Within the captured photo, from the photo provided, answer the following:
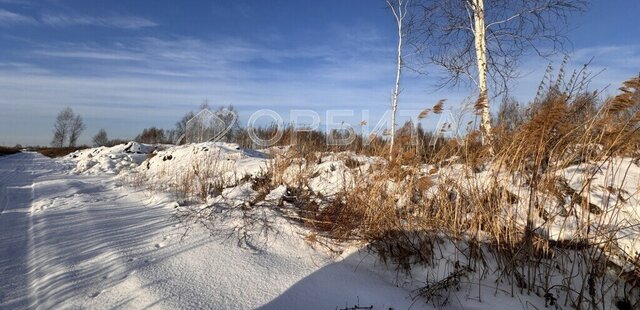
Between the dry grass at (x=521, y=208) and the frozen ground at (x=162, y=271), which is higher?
the dry grass at (x=521, y=208)

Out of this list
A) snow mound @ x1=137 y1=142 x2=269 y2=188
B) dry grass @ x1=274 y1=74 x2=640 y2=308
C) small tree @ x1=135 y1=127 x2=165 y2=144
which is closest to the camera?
dry grass @ x1=274 y1=74 x2=640 y2=308

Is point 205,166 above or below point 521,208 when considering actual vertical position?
below

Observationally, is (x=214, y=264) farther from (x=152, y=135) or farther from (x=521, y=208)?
(x=152, y=135)

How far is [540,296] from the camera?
225 centimetres

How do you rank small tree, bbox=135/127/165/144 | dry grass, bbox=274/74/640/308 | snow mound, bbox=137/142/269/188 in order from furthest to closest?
small tree, bbox=135/127/165/144 → snow mound, bbox=137/142/269/188 → dry grass, bbox=274/74/640/308

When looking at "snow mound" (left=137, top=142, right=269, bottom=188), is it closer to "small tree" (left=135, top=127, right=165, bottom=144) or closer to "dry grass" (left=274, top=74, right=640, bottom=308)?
"dry grass" (left=274, top=74, right=640, bottom=308)

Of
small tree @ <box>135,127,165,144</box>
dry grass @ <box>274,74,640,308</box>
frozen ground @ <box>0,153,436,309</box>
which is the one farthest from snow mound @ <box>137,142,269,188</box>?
small tree @ <box>135,127,165,144</box>

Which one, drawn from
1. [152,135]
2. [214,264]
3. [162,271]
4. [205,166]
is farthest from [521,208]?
[152,135]

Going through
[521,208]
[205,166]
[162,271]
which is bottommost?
[162,271]

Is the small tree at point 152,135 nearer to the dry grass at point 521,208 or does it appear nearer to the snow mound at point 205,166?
the snow mound at point 205,166

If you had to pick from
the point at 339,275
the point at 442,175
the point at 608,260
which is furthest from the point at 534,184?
the point at 339,275

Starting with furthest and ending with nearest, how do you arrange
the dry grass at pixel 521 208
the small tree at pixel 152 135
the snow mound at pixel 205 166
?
the small tree at pixel 152 135 < the snow mound at pixel 205 166 < the dry grass at pixel 521 208

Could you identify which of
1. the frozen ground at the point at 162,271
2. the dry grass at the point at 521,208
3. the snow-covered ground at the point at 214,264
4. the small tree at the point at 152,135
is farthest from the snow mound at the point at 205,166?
the small tree at the point at 152,135

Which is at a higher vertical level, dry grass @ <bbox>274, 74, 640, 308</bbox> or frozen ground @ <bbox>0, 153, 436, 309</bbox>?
dry grass @ <bbox>274, 74, 640, 308</bbox>
